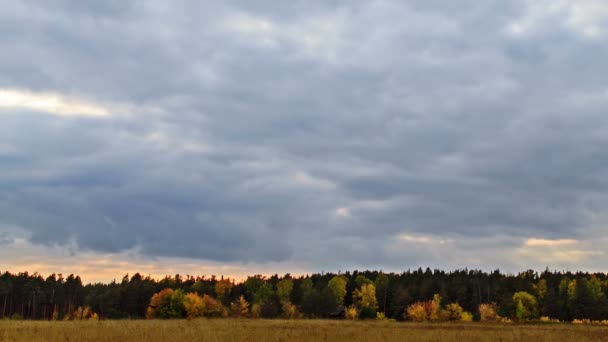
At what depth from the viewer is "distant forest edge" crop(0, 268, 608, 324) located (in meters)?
126

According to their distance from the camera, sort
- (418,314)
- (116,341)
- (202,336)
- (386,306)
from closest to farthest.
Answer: (116,341)
(202,336)
(418,314)
(386,306)

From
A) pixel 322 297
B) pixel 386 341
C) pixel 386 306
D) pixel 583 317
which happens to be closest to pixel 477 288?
pixel 386 306

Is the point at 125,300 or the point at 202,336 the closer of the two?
the point at 202,336

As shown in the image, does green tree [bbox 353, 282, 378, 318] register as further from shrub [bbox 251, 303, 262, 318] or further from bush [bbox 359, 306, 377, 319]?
shrub [bbox 251, 303, 262, 318]

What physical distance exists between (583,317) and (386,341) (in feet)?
376

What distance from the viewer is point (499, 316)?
135125mm

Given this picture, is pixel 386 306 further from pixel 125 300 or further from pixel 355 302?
pixel 125 300

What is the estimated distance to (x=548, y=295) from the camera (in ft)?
448

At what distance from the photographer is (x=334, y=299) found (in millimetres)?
Answer: 141625

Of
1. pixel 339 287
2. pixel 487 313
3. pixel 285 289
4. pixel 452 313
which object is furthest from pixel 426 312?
pixel 285 289

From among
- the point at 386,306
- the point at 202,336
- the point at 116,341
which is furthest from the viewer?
the point at 386,306

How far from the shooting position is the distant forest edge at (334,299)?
12588 centimetres

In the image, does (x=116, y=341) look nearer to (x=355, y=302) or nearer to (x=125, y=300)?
(x=125, y=300)

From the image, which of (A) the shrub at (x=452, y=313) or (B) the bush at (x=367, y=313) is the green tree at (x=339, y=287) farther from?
(A) the shrub at (x=452, y=313)
